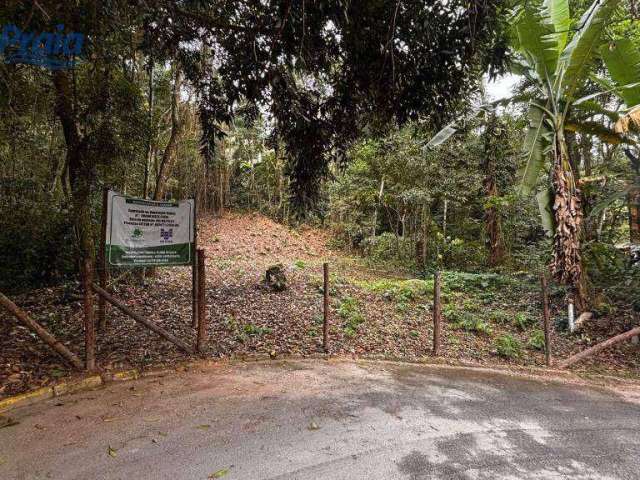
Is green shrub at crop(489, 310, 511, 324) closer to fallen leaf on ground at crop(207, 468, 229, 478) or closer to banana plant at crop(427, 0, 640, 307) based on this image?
banana plant at crop(427, 0, 640, 307)

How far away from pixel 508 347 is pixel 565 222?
2.35m

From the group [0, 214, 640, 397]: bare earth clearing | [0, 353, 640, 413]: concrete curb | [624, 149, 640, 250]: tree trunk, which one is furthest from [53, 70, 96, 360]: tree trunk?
[624, 149, 640, 250]: tree trunk

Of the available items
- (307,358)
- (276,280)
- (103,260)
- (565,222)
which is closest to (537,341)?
(565,222)

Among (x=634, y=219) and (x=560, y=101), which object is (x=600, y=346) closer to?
(x=560, y=101)

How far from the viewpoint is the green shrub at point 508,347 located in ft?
19.0

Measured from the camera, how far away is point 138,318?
4.31 meters

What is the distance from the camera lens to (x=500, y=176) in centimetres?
1203

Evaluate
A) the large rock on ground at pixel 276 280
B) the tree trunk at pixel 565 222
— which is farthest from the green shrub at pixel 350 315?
the tree trunk at pixel 565 222

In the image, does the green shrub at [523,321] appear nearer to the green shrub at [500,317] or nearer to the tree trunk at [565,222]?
the green shrub at [500,317]

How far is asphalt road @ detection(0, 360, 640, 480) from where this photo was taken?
8.13 ft

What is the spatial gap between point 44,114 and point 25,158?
3.13 meters

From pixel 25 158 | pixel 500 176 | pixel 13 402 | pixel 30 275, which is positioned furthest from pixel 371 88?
pixel 500 176

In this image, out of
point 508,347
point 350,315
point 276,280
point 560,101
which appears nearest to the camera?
point 508,347

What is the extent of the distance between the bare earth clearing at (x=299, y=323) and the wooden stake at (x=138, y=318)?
0.16 meters
